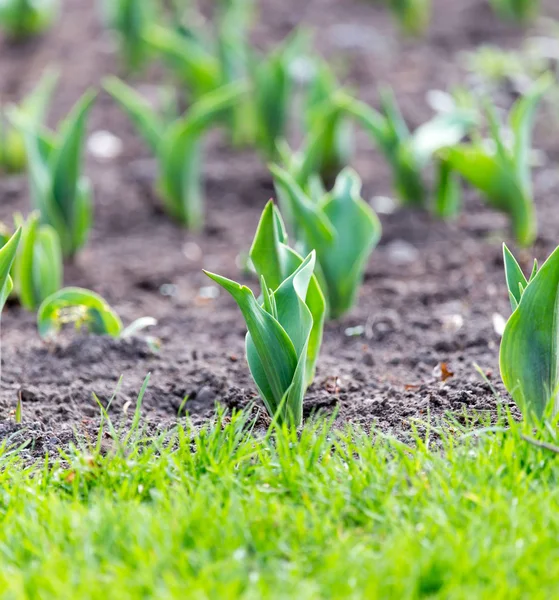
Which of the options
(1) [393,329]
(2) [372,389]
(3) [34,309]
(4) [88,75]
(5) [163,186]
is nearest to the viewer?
(2) [372,389]

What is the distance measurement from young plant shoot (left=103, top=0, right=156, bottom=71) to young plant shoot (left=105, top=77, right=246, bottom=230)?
4.90ft

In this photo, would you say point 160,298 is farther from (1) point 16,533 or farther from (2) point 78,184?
(1) point 16,533

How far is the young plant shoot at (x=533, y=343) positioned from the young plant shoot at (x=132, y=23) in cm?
388

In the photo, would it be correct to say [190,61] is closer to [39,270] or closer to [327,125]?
[327,125]

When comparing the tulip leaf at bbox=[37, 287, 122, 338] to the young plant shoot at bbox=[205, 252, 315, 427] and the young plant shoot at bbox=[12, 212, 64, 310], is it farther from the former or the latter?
the young plant shoot at bbox=[205, 252, 315, 427]

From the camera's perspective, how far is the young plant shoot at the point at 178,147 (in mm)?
3770

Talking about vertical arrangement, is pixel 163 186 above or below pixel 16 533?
above

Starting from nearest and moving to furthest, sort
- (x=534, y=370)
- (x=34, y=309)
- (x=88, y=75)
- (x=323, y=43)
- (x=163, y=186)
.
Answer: (x=534, y=370) < (x=34, y=309) < (x=163, y=186) < (x=88, y=75) < (x=323, y=43)

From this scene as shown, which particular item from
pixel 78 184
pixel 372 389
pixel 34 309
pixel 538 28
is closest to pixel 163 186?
pixel 78 184

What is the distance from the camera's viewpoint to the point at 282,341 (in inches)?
85.4

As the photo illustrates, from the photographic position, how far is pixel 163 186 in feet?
13.5

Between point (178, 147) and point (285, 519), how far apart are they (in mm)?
2319

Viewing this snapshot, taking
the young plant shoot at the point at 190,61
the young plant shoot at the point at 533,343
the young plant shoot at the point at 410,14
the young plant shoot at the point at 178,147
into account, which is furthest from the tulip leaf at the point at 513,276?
the young plant shoot at the point at 410,14

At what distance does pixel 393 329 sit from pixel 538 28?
426cm
